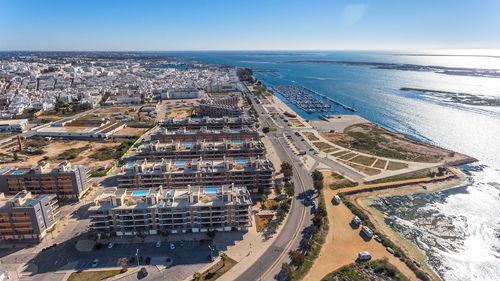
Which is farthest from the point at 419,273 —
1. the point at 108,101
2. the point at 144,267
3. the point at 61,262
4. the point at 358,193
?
the point at 108,101

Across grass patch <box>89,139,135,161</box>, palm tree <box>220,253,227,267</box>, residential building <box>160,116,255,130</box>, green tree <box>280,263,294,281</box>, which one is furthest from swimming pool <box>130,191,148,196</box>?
residential building <box>160,116,255,130</box>

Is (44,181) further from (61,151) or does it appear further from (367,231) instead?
(367,231)

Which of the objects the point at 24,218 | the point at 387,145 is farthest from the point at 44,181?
the point at 387,145

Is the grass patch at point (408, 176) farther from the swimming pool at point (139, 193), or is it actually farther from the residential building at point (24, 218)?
the residential building at point (24, 218)

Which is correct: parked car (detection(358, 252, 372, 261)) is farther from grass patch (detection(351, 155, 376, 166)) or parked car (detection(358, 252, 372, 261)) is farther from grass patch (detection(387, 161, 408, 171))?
grass patch (detection(351, 155, 376, 166))

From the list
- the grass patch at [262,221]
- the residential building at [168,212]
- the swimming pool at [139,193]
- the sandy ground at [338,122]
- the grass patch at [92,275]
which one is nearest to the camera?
the grass patch at [92,275]

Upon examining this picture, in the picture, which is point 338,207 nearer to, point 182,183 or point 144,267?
point 182,183

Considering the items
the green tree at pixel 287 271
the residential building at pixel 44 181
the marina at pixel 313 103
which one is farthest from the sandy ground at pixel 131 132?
the green tree at pixel 287 271
